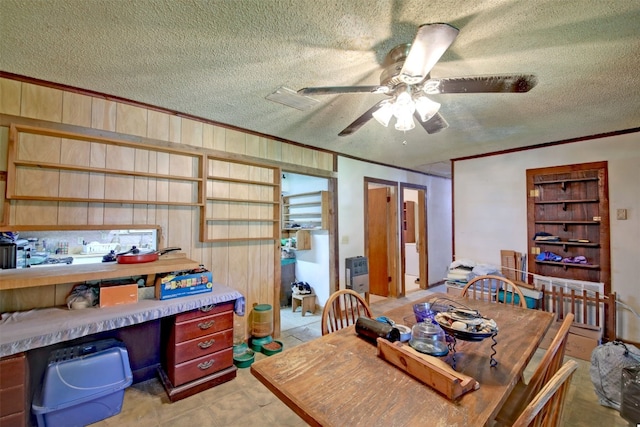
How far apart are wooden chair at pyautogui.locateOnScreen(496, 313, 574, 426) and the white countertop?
202 centimetres

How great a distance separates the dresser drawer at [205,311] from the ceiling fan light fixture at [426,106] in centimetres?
211

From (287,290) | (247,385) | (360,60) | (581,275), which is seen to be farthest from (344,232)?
(581,275)

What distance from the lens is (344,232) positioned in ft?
13.8

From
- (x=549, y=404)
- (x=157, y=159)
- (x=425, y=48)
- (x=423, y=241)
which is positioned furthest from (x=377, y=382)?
(x=423, y=241)

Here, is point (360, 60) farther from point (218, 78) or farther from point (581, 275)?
point (581, 275)

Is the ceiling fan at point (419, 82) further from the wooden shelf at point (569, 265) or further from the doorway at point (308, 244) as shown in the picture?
the wooden shelf at point (569, 265)

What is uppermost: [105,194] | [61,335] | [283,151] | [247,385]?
[283,151]

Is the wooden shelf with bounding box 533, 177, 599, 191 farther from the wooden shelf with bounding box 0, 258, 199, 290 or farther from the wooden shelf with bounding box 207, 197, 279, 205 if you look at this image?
the wooden shelf with bounding box 0, 258, 199, 290

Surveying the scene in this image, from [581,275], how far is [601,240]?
50 cm

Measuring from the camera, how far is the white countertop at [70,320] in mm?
1565

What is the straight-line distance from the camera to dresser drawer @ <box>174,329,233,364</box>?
2152 mm

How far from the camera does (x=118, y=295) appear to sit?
2.05 meters

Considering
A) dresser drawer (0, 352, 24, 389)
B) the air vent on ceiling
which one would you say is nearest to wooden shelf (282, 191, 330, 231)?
the air vent on ceiling

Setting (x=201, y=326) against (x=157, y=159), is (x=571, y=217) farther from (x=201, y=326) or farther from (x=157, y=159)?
(x=157, y=159)
